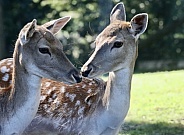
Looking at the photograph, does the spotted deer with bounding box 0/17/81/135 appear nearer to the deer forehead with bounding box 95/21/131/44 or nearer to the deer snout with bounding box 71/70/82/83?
the deer snout with bounding box 71/70/82/83

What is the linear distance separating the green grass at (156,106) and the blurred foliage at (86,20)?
23.9 feet

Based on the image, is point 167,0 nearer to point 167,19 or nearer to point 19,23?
point 167,19

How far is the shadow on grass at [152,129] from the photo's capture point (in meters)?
8.36

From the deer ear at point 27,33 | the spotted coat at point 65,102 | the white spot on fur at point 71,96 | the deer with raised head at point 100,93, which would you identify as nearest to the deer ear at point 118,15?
the deer with raised head at point 100,93

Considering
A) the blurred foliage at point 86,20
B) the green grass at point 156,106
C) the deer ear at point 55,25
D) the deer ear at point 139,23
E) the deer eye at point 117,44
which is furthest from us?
the blurred foliage at point 86,20

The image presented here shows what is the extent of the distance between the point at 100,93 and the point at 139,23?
82 centimetres

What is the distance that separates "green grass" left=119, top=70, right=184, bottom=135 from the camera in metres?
8.54

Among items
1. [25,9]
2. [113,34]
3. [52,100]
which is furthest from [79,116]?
[25,9]

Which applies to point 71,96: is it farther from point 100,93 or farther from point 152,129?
point 152,129

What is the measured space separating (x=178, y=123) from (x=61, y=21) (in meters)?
2.68

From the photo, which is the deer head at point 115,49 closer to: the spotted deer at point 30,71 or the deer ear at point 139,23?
the deer ear at point 139,23

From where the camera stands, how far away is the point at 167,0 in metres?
19.4

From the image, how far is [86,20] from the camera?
63.1ft

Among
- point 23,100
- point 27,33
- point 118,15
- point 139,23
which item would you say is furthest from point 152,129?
point 27,33
